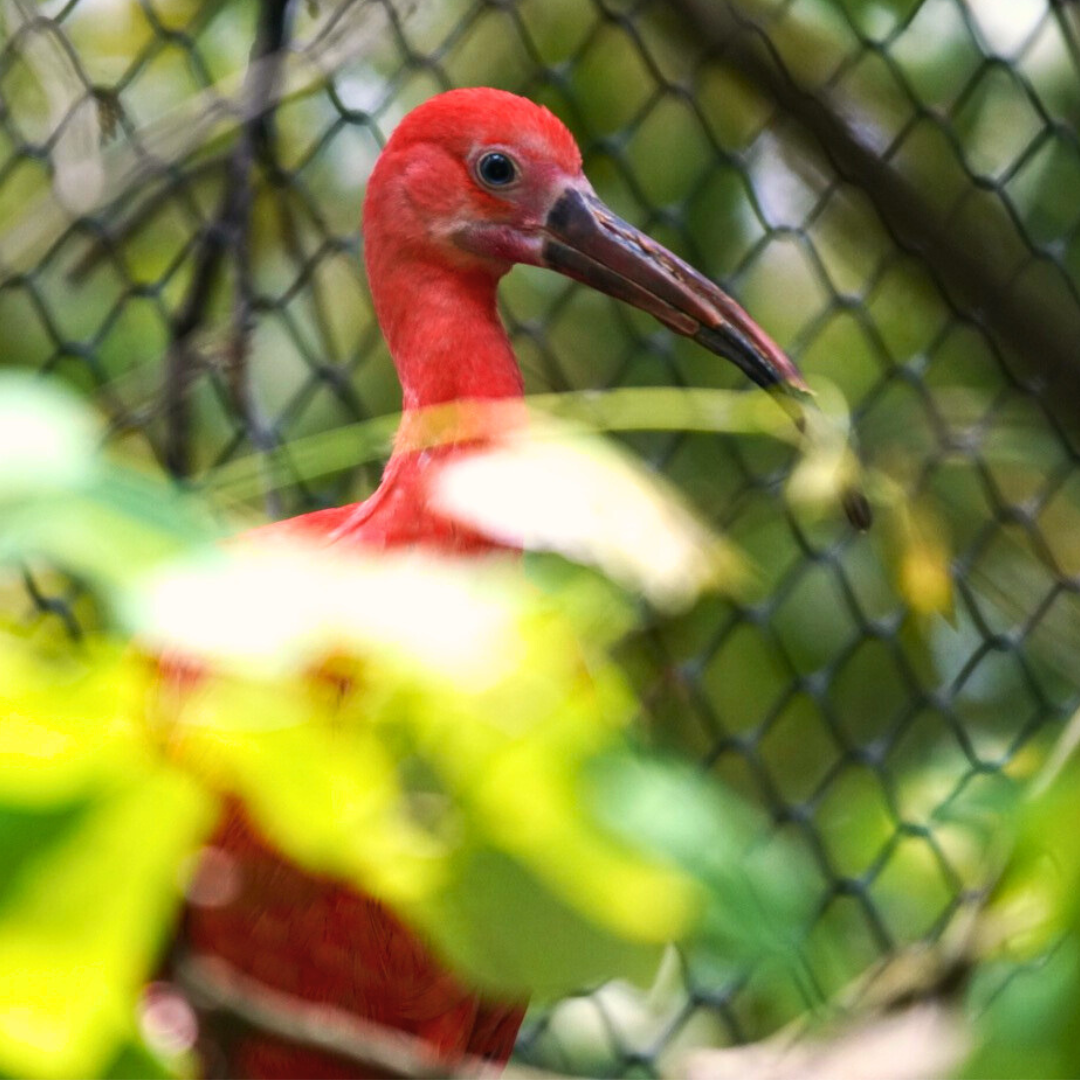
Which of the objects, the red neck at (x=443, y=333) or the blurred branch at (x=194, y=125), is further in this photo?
the red neck at (x=443, y=333)

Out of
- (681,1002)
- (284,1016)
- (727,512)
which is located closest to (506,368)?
(727,512)

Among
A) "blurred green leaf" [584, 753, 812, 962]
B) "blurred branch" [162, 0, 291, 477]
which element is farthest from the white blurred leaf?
"blurred branch" [162, 0, 291, 477]

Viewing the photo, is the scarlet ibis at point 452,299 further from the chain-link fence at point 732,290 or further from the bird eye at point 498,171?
the chain-link fence at point 732,290

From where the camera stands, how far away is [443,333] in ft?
3.51

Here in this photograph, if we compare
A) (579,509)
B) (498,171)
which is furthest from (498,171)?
(579,509)

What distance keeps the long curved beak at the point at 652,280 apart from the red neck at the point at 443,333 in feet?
0.20

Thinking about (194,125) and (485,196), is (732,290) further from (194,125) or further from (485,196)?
(194,125)

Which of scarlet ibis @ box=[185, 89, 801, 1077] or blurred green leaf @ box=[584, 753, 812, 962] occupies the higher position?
blurred green leaf @ box=[584, 753, 812, 962]

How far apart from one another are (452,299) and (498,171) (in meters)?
0.10

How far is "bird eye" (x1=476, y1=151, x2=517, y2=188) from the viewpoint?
1.12 m

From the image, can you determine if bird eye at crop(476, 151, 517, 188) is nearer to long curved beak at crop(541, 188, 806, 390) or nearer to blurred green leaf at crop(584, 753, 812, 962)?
long curved beak at crop(541, 188, 806, 390)

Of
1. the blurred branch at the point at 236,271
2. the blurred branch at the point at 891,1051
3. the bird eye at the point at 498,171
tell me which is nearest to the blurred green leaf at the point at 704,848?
the blurred branch at the point at 891,1051

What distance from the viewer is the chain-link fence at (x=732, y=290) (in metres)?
1.35

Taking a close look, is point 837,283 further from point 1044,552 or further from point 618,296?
point 618,296
